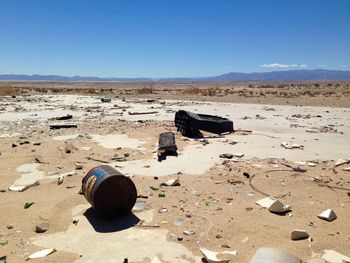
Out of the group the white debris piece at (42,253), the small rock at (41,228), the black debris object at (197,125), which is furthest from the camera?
the black debris object at (197,125)

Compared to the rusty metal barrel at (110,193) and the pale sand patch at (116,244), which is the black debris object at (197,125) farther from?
the pale sand patch at (116,244)

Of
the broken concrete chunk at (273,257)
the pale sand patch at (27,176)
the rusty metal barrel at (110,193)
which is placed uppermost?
the rusty metal barrel at (110,193)

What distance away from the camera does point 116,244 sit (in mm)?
4129

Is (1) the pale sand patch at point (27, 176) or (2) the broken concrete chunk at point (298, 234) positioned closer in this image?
(2) the broken concrete chunk at point (298, 234)

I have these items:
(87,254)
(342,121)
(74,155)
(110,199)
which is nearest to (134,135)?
(74,155)

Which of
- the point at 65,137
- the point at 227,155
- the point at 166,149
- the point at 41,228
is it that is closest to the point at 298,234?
the point at 41,228

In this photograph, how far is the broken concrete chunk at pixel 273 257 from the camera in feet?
11.5

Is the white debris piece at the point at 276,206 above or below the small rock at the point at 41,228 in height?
above

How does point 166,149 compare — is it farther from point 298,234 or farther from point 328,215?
point 298,234

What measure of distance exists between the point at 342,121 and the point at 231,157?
8.22 metres

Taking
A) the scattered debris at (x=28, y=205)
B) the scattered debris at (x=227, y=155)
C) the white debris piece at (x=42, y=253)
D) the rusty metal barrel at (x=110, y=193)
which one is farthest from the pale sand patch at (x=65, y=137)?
the white debris piece at (x=42, y=253)

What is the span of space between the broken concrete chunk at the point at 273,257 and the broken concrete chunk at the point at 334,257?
349 mm

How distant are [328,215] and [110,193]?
290cm

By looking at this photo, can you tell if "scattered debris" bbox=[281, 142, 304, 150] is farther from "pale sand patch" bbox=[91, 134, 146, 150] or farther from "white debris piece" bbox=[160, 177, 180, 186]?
"white debris piece" bbox=[160, 177, 180, 186]
